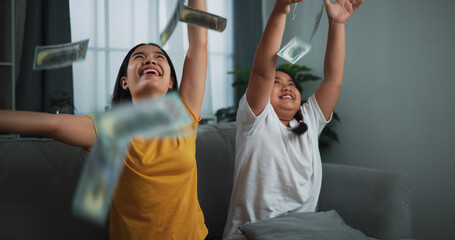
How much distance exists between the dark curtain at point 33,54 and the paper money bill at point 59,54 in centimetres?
207

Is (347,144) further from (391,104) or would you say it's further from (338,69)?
(338,69)

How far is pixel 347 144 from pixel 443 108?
79 centimetres

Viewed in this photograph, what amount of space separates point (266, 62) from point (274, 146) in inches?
12.7

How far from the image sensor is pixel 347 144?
2740 millimetres

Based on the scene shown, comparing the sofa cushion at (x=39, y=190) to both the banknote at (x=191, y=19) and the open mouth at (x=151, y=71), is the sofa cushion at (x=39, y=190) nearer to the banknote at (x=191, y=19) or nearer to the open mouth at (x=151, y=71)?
the open mouth at (x=151, y=71)

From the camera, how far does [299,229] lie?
3.70ft

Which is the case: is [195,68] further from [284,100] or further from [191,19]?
[284,100]

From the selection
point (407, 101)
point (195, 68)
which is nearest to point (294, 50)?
point (195, 68)

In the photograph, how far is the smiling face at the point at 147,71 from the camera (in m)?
0.79

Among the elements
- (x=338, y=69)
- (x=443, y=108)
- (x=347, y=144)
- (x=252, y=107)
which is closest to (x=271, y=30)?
(x=252, y=107)

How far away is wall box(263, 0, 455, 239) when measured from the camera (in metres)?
2.05

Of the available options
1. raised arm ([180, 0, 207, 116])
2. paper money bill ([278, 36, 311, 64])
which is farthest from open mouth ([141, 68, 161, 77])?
paper money bill ([278, 36, 311, 64])

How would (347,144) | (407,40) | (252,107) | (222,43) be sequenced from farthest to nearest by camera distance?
(222,43)
(347,144)
(407,40)
(252,107)

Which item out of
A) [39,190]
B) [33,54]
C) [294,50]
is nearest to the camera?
[294,50]
